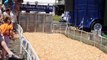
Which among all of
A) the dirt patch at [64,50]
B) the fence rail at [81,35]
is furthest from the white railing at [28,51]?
the dirt patch at [64,50]

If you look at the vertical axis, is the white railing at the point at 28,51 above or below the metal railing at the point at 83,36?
above

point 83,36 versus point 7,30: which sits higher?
point 7,30

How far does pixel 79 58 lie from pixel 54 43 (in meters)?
5.15

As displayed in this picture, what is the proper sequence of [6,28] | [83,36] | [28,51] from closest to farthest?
[28,51]
[6,28]
[83,36]

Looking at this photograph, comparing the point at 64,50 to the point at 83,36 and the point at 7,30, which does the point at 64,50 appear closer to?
the point at 83,36

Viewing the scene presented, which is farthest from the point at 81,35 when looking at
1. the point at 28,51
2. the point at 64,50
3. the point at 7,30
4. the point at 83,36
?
the point at 28,51

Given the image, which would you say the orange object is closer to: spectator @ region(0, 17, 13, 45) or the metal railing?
spectator @ region(0, 17, 13, 45)

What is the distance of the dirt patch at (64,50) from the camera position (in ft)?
58.5

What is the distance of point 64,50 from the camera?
1988 cm

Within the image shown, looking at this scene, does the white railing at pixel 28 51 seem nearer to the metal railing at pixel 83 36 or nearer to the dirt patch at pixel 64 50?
the dirt patch at pixel 64 50

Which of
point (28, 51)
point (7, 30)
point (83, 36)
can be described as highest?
point (7, 30)

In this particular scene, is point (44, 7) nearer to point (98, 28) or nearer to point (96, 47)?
point (98, 28)

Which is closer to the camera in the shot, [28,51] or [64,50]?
[28,51]

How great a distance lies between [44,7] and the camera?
3139cm
